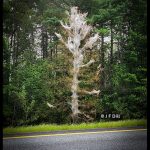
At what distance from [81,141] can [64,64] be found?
5.51 m

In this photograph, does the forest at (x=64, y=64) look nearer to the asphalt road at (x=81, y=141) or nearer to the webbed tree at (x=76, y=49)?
the webbed tree at (x=76, y=49)

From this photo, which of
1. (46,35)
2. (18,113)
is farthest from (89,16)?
(18,113)

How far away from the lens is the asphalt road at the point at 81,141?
526 cm

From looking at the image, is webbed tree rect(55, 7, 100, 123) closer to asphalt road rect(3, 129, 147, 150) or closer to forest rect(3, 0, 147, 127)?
forest rect(3, 0, 147, 127)

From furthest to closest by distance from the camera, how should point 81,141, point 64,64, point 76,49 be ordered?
point 64,64 < point 76,49 < point 81,141

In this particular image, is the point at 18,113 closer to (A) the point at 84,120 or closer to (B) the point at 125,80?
(A) the point at 84,120

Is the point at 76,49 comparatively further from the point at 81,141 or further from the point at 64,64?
the point at 81,141

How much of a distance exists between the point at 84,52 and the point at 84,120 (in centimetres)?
252

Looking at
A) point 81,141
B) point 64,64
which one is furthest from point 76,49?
point 81,141

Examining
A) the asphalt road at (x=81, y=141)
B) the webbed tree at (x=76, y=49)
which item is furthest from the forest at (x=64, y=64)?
the asphalt road at (x=81, y=141)

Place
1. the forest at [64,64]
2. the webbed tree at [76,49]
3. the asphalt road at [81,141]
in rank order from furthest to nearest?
the forest at [64,64] → the webbed tree at [76,49] → the asphalt road at [81,141]

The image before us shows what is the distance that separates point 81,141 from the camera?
5695 millimetres

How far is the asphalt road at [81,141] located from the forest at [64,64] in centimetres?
369

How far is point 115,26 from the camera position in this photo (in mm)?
14492
